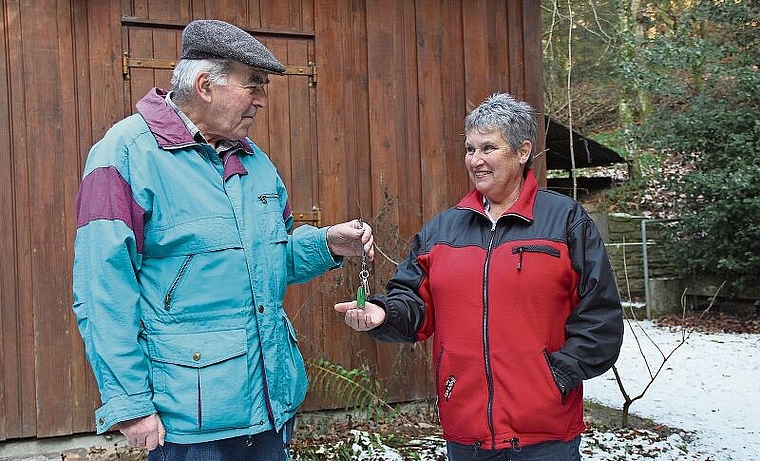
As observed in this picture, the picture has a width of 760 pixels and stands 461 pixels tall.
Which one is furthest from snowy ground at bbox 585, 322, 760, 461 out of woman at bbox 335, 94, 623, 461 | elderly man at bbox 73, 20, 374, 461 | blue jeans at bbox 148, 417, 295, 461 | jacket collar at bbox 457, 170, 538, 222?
elderly man at bbox 73, 20, 374, 461

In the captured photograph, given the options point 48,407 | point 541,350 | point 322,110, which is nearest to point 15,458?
point 48,407

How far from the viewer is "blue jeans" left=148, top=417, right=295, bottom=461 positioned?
83.3 inches

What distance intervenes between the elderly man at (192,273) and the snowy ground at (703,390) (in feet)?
10.7

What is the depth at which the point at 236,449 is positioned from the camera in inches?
87.0

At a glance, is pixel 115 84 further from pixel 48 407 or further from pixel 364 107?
pixel 48 407

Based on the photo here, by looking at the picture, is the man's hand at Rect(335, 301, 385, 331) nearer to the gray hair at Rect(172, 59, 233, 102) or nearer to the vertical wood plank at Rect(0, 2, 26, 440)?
the gray hair at Rect(172, 59, 233, 102)

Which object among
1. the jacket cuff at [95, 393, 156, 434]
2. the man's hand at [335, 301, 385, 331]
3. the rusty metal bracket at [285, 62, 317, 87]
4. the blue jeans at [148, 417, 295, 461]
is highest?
the rusty metal bracket at [285, 62, 317, 87]

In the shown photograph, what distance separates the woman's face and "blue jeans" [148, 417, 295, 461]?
3.26ft

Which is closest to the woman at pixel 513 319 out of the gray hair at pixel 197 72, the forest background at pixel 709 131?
the gray hair at pixel 197 72

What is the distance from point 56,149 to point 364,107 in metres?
1.79

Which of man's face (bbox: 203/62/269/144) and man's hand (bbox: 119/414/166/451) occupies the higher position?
man's face (bbox: 203/62/269/144)

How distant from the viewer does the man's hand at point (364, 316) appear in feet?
8.41

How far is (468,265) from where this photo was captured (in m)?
2.60

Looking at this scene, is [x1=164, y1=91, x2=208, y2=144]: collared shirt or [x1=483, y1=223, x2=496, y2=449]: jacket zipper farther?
[x1=483, y1=223, x2=496, y2=449]: jacket zipper
